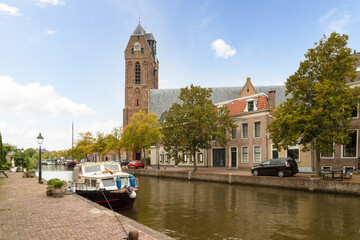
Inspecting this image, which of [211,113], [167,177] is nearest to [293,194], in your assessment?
[211,113]

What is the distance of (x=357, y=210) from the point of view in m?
13.6

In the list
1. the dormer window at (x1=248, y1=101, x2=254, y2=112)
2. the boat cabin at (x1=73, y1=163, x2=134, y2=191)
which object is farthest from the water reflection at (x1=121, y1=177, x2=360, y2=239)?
the dormer window at (x1=248, y1=101, x2=254, y2=112)

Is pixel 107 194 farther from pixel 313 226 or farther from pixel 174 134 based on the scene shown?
pixel 174 134

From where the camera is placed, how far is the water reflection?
10289 mm

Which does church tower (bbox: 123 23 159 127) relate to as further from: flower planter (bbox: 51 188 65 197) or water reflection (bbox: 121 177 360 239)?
flower planter (bbox: 51 188 65 197)

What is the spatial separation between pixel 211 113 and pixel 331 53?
44.3 feet

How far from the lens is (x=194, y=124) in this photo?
104ft

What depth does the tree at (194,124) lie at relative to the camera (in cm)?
3112

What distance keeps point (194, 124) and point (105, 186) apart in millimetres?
17076

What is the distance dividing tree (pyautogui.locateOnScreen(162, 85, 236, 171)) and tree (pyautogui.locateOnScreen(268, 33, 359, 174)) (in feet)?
30.7

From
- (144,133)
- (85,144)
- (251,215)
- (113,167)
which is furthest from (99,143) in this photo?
(251,215)

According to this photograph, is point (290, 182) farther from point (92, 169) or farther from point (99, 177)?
point (92, 169)

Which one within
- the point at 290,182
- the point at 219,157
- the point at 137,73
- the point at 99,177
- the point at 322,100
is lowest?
the point at 290,182

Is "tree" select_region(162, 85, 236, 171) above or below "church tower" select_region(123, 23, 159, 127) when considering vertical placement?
below
